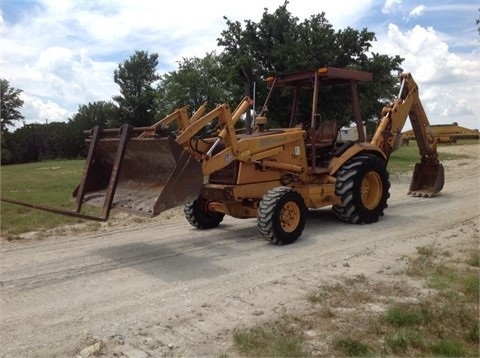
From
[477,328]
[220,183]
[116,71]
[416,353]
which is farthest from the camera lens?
[116,71]

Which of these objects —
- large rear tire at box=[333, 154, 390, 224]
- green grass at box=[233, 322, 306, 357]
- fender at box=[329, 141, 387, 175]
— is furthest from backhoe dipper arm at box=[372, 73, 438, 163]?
green grass at box=[233, 322, 306, 357]

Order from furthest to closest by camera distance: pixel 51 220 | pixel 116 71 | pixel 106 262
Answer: pixel 116 71 → pixel 51 220 → pixel 106 262

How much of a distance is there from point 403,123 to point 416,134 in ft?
3.91

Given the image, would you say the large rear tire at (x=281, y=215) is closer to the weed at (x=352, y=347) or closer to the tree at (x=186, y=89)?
the weed at (x=352, y=347)

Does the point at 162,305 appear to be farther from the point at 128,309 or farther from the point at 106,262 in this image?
the point at 106,262

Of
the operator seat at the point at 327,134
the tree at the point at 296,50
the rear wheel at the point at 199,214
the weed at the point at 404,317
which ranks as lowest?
the weed at the point at 404,317

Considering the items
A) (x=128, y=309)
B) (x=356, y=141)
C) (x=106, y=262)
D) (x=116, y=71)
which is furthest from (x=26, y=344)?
(x=116, y=71)

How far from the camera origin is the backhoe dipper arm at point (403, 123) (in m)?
10.0

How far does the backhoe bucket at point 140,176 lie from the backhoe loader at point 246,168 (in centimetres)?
1

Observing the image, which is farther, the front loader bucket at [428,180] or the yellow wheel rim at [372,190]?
the front loader bucket at [428,180]

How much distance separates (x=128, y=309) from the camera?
4.79 m

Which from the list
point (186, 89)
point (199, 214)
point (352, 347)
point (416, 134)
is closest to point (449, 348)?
point (352, 347)

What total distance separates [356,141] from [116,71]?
176ft

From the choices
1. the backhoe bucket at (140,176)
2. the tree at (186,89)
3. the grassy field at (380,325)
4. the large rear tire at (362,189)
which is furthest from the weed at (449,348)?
the tree at (186,89)
